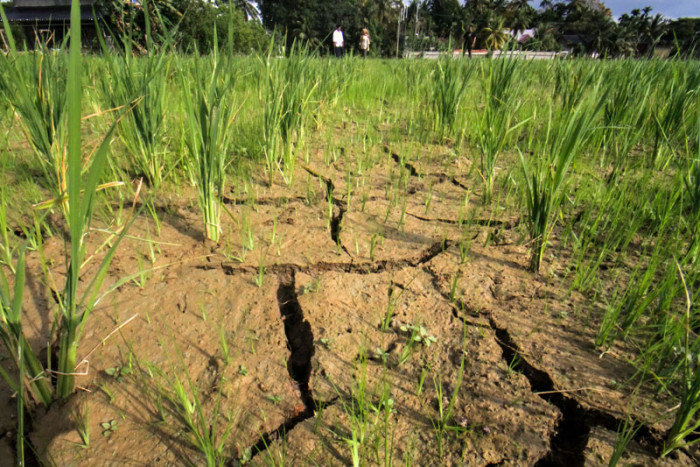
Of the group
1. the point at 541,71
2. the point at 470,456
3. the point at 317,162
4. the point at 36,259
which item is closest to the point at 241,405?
the point at 470,456

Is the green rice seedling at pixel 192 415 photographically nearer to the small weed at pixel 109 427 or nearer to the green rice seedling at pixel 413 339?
the small weed at pixel 109 427

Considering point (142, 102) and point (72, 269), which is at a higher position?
point (142, 102)

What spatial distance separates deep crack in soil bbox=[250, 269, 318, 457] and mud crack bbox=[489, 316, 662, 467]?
526 mm

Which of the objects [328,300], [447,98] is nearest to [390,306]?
[328,300]

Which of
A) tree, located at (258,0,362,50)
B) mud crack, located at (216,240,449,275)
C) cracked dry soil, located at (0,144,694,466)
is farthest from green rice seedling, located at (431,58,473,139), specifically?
tree, located at (258,0,362,50)

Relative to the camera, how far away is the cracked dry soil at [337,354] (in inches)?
34.2

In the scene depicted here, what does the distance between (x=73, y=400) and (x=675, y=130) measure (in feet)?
9.25

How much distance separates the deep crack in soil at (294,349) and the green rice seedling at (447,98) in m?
1.69

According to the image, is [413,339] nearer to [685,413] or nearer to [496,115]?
[685,413]

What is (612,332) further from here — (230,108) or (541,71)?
(541,71)

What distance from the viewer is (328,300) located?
1.31 m

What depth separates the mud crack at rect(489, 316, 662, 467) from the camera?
0.87 meters

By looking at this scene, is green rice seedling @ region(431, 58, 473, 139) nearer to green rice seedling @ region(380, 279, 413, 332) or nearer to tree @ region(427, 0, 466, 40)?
green rice seedling @ region(380, 279, 413, 332)

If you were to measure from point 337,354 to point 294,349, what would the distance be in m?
0.13
